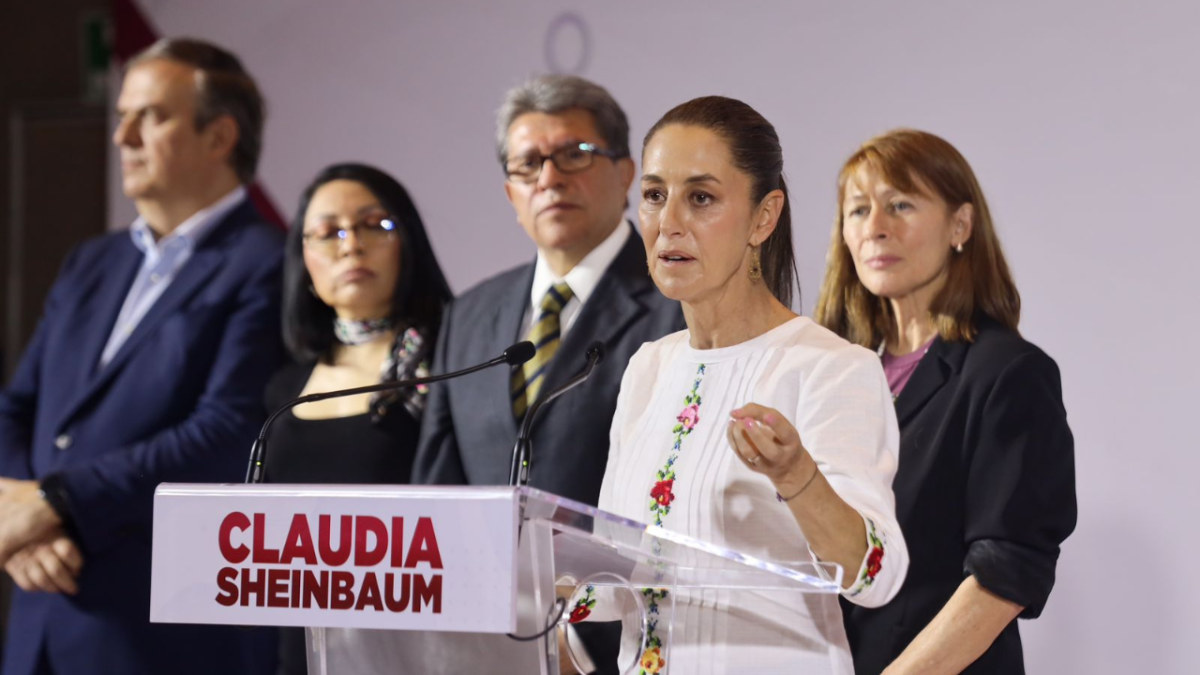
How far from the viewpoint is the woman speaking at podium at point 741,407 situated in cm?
150

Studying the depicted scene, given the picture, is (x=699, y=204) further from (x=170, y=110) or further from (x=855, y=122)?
(x=170, y=110)

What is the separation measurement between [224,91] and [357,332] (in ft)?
3.41

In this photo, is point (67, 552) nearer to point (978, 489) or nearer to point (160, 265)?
point (160, 265)

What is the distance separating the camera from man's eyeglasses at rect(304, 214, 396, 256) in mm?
2467

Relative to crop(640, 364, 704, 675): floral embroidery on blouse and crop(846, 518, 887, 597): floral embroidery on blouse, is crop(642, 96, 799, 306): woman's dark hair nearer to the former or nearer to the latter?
crop(640, 364, 704, 675): floral embroidery on blouse

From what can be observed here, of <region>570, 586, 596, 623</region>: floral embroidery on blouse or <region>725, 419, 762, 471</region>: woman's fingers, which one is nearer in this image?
<region>725, 419, 762, 471</region>: woman's fingers

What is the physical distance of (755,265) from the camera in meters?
1.68

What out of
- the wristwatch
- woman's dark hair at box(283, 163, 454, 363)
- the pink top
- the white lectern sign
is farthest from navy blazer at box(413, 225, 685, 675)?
the wristwatch

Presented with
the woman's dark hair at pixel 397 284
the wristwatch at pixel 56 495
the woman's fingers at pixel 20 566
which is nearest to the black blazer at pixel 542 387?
the woman's dark hair at pixel 397 284

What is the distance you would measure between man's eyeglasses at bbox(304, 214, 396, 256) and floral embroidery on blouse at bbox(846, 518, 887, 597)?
1302 millimetres

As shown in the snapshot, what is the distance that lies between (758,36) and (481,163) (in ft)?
2.86

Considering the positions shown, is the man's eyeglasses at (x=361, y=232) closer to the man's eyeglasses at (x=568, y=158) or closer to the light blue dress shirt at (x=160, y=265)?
the man's eyeglasses at (x=568, y=158)

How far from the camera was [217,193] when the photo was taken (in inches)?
125

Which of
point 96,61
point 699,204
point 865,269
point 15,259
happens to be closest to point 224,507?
point 699,204
